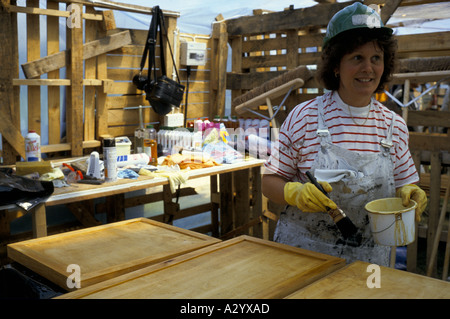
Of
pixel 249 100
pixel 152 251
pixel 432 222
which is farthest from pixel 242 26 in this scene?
pixel 152 251

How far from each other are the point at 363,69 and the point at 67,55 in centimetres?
362

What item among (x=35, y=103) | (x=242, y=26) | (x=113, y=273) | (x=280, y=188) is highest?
(x=242, y=26)

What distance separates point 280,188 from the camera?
2.23 m

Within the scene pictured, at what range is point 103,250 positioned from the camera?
1909mm

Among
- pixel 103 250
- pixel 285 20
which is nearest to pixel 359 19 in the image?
pixel 103 250

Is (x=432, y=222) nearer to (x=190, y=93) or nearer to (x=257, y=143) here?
(x=257, y=143)

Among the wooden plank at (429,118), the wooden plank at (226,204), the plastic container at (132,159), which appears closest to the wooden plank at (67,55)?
the plastic container at (132,159)

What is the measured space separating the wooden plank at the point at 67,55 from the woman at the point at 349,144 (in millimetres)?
3195

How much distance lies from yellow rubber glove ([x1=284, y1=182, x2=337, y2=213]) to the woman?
27 millimetres

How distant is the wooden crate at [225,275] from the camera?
4.71 feet

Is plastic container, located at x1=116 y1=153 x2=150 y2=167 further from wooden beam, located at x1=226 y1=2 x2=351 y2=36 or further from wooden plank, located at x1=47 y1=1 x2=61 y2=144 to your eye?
wooden beam, located at x1=226 y1=2 x2=351 y2=36

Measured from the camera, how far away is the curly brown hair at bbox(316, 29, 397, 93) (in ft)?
7.05

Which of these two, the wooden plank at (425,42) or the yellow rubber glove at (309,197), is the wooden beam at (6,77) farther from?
the wooden plank at (425,42)
